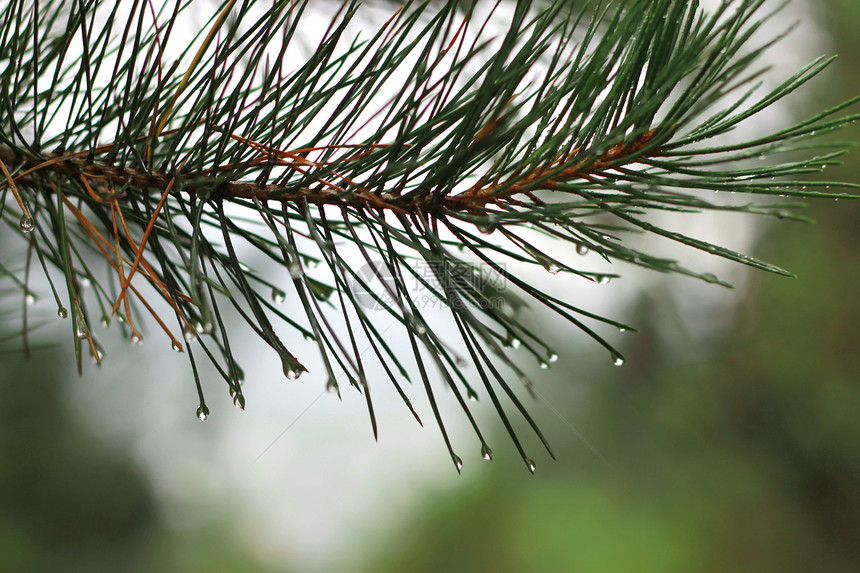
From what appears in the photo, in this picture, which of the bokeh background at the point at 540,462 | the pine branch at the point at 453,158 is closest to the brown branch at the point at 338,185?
the pine branch at the point at 453,158

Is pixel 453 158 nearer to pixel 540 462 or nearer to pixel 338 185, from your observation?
pixel 338 185

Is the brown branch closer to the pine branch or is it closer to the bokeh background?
the pine branch

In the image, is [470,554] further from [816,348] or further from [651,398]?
[816,348]

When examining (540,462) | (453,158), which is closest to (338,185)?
(453,158)

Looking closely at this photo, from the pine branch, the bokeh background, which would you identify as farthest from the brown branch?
the bokeh background

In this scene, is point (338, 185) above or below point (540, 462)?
above

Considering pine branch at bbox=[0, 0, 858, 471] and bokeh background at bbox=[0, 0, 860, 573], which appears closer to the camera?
pine branch at bbox=[0, 0, 858, 471]

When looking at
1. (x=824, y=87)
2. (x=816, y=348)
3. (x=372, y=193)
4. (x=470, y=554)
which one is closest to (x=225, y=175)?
(x=372, y=193)

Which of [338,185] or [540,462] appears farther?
[540,462]
